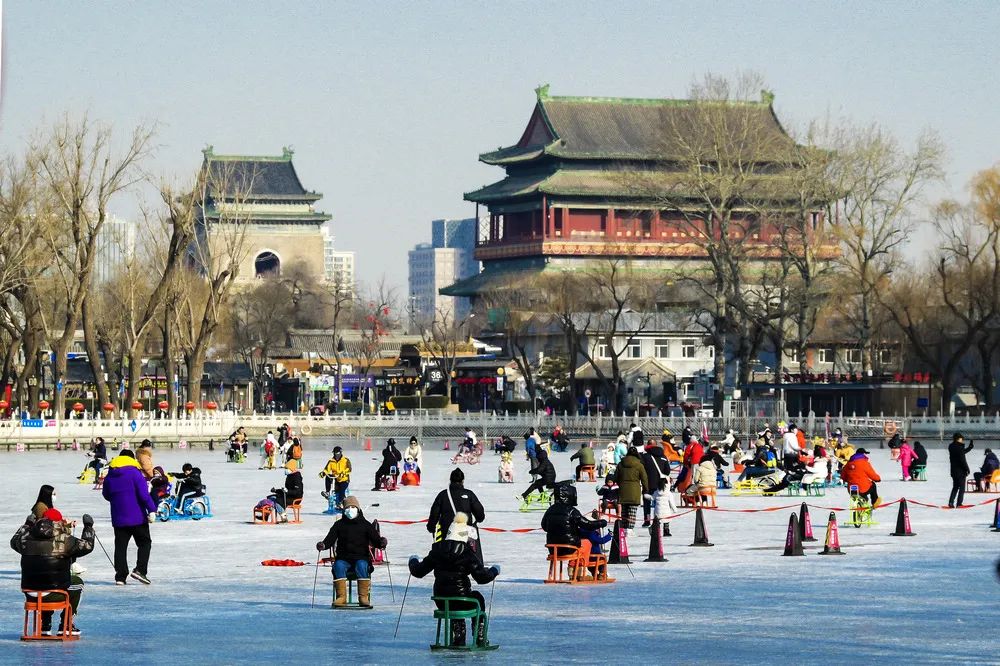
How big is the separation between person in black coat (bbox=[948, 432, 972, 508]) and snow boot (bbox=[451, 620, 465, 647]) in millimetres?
17774

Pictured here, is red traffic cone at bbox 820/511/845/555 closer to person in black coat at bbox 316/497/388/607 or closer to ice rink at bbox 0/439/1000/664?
ice rink at bbox 0/439/1000/664

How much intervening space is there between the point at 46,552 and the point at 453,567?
12.1ft

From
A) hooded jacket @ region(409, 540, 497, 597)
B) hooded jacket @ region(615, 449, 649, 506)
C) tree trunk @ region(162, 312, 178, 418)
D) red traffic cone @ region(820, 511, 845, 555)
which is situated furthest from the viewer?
tree trunk @ region(162, 312, 178, 418)

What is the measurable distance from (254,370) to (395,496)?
75.8m

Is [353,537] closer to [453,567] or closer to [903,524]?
[453,567]

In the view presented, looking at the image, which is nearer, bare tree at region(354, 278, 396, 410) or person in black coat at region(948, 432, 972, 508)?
person in black coat at region(948, 432, 972, 508)

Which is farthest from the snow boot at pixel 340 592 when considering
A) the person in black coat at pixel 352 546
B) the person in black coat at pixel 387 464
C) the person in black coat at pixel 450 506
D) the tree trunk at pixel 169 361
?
the tree trunk at pixel 169 361

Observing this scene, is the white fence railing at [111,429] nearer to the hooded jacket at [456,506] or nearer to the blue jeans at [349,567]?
the hooded jacket at [456,506]

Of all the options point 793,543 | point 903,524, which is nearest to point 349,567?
point 793,543

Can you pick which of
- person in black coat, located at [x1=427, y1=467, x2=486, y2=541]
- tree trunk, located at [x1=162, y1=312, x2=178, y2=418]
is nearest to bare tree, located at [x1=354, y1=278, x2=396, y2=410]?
tree trunk, located at [x1=162, y1=312, x2=178, y2=418]

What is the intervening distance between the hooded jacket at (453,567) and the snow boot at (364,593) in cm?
307

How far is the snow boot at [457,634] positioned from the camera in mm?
15391

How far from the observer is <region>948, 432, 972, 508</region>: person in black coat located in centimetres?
3158

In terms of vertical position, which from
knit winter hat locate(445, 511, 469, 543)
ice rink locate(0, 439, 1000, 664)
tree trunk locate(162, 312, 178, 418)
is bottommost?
ice rink locate(0, 439, 1000, 664)
